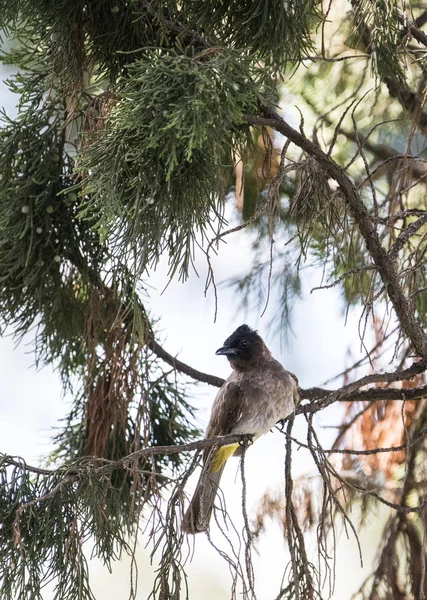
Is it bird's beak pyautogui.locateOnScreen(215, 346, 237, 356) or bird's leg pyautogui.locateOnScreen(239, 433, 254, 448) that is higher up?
bird's beak pyautogui.locateOnScreen(215, 346, 237, 356)

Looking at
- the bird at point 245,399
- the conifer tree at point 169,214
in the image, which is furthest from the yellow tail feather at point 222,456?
the conifer tree at point 169,214

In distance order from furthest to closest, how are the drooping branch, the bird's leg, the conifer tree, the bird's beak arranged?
the bird's beak
the bird's leg
the drooping branch
the conifer tree

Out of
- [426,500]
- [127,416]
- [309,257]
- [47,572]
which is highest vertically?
[309,257]

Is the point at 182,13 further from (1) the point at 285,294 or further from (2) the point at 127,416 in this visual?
(1) the point at 285,294

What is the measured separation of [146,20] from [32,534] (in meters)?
0.74

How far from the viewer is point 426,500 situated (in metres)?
1.35

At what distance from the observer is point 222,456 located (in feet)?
5.28

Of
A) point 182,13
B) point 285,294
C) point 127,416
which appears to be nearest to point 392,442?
point 285,294

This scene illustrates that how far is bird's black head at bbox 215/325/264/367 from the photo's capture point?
1.60 m

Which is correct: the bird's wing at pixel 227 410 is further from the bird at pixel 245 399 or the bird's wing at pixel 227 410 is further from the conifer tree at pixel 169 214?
the conifer tree at pixel 169 214

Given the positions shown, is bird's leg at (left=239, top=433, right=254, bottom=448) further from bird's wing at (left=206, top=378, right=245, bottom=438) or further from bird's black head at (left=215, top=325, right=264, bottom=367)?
bird's black head at (left=215, top=325, right=264, bottom=367)

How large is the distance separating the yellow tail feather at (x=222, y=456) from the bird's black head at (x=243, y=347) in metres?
0.15

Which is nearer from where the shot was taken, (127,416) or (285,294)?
(127,416)

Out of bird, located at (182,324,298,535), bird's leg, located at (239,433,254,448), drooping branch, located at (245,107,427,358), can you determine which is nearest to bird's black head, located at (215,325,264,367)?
bird, located at (182,324,298,535)
